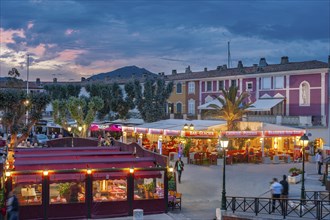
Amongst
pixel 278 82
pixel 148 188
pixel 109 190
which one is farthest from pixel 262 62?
pixel 109 190

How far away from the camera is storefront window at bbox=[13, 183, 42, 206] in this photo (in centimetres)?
1833

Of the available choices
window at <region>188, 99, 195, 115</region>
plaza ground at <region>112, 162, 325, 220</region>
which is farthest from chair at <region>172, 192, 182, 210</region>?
window at <region>188, 99, 195, 115</region>

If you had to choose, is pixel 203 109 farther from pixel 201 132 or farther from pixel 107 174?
pixel 107 174

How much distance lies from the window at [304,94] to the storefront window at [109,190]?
97.0 feet

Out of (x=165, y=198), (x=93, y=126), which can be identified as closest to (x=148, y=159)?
(x=165, y=198)

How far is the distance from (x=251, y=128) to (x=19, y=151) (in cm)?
1962

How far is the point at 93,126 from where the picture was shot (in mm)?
48156

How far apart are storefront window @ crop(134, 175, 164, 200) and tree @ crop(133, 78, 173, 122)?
33.4 meters

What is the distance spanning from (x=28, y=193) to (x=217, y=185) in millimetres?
11252

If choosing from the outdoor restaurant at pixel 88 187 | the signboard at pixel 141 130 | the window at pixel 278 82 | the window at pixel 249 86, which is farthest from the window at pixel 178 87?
the outdoor restaurant at pixel 88 187

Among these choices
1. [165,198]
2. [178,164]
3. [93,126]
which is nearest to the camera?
[165,198]

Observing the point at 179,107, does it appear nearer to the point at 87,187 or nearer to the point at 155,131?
the point at 155,131

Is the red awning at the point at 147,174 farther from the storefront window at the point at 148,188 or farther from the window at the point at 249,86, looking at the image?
the window at the point at 249,86

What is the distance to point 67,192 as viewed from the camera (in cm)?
1895
